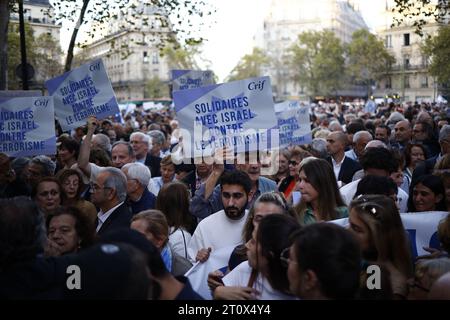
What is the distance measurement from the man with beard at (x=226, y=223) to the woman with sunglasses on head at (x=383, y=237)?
1.25 m

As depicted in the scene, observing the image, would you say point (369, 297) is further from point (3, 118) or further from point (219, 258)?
point (3, 118)

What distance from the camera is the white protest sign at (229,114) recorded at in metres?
7.29

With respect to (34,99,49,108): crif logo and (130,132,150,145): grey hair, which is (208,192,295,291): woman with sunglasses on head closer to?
(34,99,49,108): crif logo

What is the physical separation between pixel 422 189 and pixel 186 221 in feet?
7.22

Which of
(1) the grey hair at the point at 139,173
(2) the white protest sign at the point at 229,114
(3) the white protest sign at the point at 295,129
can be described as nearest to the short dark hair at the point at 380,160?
(2) the white protest sign at the point at 229,114

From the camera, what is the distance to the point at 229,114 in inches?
288

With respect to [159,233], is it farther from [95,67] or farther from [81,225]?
[95,67]

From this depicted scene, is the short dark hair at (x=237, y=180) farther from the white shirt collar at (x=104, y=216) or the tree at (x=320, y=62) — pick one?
the tree at (x=320, y=62)

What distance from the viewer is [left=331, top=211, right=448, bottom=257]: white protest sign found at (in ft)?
15.8

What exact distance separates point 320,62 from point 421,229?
264ft

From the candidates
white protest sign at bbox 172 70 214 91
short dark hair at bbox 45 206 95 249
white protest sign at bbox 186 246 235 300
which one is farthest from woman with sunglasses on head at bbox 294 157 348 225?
white protest sign at bbox 172 70 214 91

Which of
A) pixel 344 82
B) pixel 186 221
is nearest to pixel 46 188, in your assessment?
pixel 186 221

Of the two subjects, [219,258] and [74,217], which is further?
[219,258]
